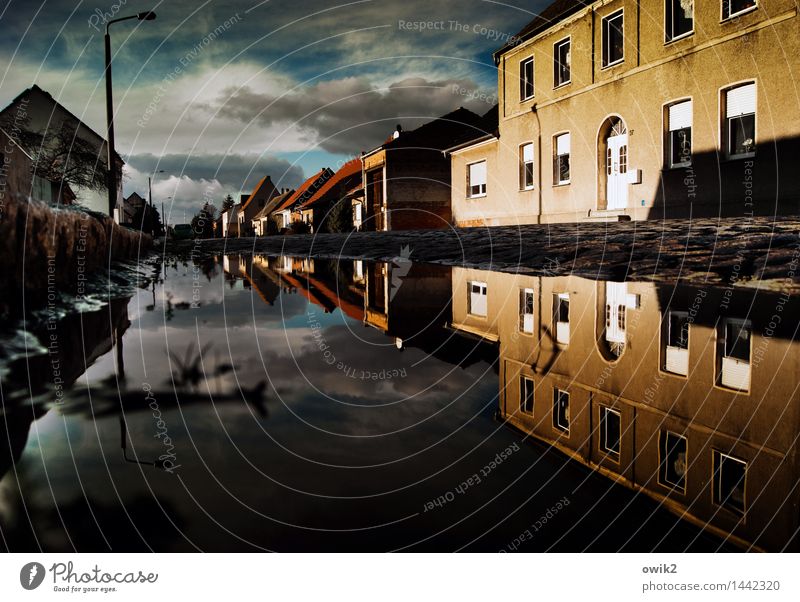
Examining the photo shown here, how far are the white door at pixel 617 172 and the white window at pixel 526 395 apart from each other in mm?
17954

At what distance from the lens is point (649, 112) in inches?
719

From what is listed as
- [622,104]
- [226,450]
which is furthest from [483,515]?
[622,104]

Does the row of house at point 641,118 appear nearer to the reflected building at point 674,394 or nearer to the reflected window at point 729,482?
the reflected building at point 674,394

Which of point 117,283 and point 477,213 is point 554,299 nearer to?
point 117,283

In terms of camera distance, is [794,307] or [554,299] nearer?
[794,307]

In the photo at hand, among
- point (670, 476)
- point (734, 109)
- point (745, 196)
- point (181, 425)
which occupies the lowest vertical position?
→ point (670, 476)

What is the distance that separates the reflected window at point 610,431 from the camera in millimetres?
2234

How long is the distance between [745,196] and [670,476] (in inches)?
626

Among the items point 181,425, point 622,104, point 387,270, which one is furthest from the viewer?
point 622,104

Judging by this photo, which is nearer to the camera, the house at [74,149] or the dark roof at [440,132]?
the house at [74,149]

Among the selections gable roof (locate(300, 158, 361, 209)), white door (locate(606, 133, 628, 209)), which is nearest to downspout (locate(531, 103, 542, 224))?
white door (locate(606, 133, 628, 209))

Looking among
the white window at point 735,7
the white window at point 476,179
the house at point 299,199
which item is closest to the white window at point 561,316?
the white window at point 735,7

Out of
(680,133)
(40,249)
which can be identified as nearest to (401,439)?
(40,249)

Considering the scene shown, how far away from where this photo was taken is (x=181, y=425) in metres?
2.28
